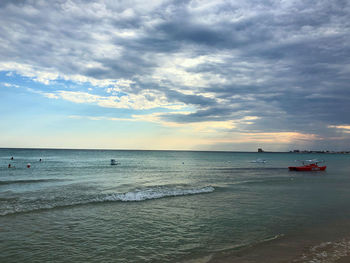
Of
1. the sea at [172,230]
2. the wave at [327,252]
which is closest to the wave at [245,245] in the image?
the sea at [172,230]

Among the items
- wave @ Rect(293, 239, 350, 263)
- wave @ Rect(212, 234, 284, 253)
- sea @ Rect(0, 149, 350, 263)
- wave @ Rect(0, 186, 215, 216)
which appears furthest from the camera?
wave @ Rect(0, 186, 215, 216)

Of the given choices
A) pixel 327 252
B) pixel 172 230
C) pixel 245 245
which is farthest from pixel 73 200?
pixel 327 252

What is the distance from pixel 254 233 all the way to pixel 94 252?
688 centimetres

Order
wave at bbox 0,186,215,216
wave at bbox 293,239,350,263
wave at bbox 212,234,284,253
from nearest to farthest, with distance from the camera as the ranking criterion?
wave at bbox 293,239,350,263 → wave at bbox 212,234,284,253 → wave at bbox 0,186,215,216

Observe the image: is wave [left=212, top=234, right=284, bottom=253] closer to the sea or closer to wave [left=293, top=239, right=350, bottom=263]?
the sea

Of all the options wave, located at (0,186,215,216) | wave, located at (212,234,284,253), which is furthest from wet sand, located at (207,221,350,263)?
wave, located at (0,186,215,216)

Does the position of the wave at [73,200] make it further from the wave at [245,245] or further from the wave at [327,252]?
the wave at [327,252]

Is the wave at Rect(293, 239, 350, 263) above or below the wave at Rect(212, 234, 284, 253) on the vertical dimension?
above

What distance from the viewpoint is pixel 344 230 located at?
12.0 meters

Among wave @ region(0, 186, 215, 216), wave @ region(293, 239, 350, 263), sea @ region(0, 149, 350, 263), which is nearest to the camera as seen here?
wave @ region(293, 239, 350, 263)

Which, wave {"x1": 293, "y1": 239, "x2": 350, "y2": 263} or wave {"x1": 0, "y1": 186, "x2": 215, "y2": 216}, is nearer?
wave {"x1": 293, "y1": 239, "x2": 350, "y2": 263}

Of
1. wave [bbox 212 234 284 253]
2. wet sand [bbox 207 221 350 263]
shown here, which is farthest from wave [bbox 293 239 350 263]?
wave [bbox 212 234 284 253]

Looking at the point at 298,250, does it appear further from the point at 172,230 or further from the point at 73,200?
the point at 73,200

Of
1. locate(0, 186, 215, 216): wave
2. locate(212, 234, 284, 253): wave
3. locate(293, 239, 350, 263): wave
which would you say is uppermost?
locate(293, 239, 350, 263): wave
